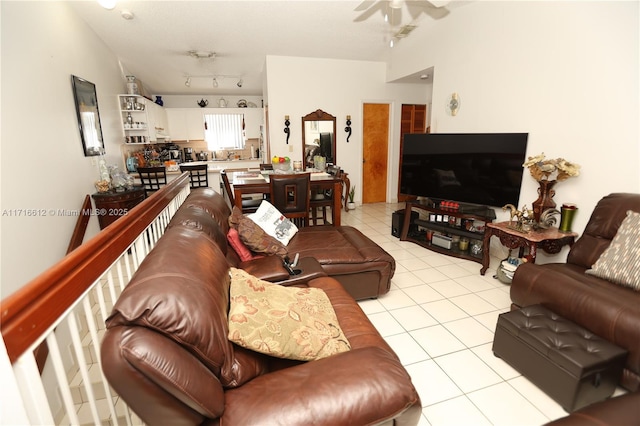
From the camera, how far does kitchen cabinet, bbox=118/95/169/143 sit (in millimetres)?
5098

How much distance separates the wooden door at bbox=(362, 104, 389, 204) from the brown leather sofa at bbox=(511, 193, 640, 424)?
4.13m

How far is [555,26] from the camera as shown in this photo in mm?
2730

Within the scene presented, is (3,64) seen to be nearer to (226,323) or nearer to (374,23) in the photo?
(226,323)

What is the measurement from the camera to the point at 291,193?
11.9ft

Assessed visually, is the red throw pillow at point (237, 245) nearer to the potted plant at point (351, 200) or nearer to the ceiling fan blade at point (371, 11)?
the ceiling fan blade at point (371, 11)

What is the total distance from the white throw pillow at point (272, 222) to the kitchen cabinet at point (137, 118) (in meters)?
3.81

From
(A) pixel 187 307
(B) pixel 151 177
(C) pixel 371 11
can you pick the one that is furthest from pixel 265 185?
(A) pixel 187 307

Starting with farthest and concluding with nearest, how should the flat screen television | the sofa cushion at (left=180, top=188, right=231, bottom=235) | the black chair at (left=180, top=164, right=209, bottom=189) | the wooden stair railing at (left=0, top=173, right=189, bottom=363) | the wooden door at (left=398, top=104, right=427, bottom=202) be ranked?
the wooden door at (left=398, top=104, right=427, bottom=202) < the black chair at (left=180, top=164, right=209, bottom=189) < the flat screen television < the sofa cushion at (left=180, top=188, right=231, bottom=235) < the wooden stair railing at (left=0, top=173, right=189, bottom=363)

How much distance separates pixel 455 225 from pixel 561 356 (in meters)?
2.27

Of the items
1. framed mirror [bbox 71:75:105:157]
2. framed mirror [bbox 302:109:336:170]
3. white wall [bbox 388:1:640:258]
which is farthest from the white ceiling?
framed mirror [bbox 302:109:336:170]

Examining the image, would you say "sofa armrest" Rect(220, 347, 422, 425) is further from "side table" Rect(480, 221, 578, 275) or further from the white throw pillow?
"side table" Rect(480, 221, 578, 275)

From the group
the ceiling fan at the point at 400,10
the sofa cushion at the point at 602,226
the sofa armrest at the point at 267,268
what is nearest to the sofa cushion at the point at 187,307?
the sofa armrest at the point at 267,268

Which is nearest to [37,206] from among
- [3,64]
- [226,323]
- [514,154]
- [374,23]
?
[3,64]

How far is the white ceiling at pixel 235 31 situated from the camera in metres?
3.31
